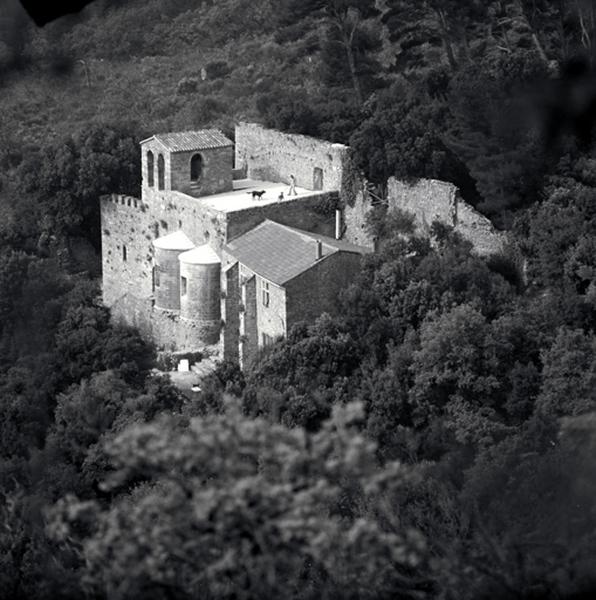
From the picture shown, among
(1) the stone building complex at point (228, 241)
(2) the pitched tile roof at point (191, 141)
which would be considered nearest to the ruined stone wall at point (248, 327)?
(1) the stone building complex at point (228, 241)

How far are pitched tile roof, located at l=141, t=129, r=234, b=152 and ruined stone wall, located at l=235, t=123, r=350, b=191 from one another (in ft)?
A: 4.17

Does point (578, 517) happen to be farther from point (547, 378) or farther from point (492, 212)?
point (492, 212)

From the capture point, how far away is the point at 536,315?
22078 millimetres

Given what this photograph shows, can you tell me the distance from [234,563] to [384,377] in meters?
16.1

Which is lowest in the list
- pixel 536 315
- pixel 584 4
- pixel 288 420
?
pixel 288 420

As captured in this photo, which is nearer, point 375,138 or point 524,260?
point 524,260

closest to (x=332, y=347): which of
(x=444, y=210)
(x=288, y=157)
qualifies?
(x=444, y=210)

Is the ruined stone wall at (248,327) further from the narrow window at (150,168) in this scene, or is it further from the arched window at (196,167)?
the narrow window at (150,168)

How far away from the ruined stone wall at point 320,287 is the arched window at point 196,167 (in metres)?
4.34

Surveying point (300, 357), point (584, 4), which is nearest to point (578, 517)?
point (584, 4)

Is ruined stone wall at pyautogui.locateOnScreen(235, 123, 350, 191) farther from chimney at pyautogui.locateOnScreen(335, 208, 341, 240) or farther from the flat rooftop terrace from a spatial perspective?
chimney at pyautogui.locateOnScreen(335, 208, 341, 240)

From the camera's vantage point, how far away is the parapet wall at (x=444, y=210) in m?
23.6

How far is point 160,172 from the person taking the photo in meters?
26.8

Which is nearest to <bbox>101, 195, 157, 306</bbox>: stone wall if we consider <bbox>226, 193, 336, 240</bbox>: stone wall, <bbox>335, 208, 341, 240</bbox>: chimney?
<bbox>226, 193, 336, 240</bbox>: stone wall
